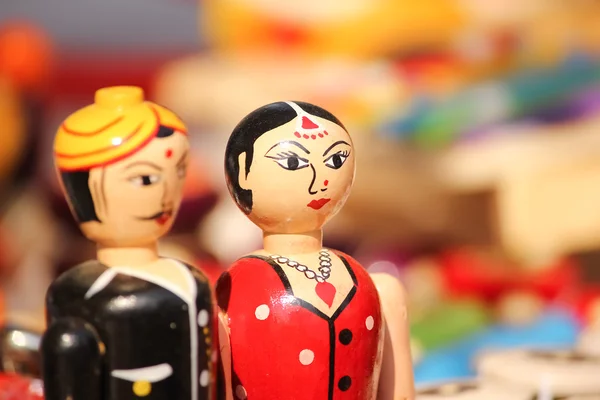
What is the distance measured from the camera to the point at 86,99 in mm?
2689

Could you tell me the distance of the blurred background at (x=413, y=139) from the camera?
5.41 feet

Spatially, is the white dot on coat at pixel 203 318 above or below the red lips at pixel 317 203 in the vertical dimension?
below

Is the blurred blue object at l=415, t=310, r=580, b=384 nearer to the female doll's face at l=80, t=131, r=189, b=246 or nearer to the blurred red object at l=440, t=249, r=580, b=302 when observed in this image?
the blurred red object at l=440, t=249, r=580, b=302

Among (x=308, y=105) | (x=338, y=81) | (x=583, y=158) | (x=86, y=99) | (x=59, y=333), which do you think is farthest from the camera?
(x=86, y=99)

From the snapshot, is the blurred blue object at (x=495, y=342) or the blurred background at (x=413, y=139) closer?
the blurred blue object at (x=495, y=342)

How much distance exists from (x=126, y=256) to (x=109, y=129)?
0.27 feet

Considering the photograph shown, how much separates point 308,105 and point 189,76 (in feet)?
5.58

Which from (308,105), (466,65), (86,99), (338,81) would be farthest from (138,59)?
(308,105)

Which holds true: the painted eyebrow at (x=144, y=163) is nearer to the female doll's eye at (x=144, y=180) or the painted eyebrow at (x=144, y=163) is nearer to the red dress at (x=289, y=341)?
the female doll's eye at (x=144, y=180)

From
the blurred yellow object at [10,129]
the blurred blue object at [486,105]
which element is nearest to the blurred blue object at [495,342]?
the blurred blue object at [486,105]

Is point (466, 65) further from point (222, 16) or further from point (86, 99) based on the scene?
point (86, 99)

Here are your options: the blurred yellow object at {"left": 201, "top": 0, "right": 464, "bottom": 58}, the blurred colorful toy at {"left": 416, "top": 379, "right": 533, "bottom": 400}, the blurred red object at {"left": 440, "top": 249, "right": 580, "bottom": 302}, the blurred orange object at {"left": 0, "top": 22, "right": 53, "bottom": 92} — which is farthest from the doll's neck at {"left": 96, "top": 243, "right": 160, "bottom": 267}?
the blurred yellow object at {"left": 201, "top": 0, "right": 464, "bottom": 58}

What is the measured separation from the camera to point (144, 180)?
0.53m

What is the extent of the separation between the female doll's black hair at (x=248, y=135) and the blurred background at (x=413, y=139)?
2.69ft
